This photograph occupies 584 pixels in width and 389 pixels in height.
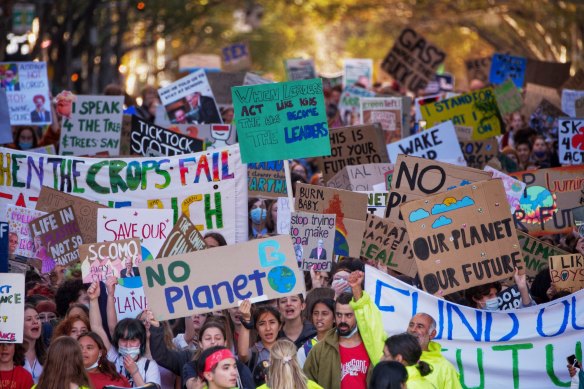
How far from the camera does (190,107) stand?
17.4 meters

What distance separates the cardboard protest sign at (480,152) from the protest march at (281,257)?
0.02 m

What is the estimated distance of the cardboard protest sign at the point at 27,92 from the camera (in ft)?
58.2

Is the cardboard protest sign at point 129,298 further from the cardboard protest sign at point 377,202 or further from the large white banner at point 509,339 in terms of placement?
the cardboard protest sign at point 377,202

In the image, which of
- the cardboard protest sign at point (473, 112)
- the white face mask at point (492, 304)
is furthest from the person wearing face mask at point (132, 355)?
the cardboard protest sign at point (473, 112)

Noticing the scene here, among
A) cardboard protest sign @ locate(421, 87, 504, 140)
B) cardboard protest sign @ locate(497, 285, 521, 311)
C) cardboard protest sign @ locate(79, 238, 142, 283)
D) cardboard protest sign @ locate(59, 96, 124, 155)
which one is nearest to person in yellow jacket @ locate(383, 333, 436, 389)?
cardboard protest sign @ locate(497, 285, 521, 311)

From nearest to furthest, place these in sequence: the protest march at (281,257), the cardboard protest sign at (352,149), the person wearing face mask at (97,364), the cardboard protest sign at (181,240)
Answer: the person wearing face mask at (97,364) < the protest march at (281,257) < the cardboard protest sign at (181,240) < the cardboard protest sign at (352,149)

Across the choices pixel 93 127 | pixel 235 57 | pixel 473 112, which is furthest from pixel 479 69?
pixel 93 127

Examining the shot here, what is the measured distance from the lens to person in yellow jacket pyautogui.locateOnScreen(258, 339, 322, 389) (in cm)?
880

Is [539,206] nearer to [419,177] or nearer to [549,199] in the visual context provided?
[549,199]


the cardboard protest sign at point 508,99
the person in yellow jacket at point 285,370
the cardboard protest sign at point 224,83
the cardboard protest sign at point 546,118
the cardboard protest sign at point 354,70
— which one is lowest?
the person in yellow jacket at point 285,370

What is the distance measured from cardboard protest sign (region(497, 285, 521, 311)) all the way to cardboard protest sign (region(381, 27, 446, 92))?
1468 cm

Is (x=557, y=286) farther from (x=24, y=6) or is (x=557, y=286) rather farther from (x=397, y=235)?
(x=24, y=6)

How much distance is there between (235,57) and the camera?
26.8 meters

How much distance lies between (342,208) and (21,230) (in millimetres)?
2745
